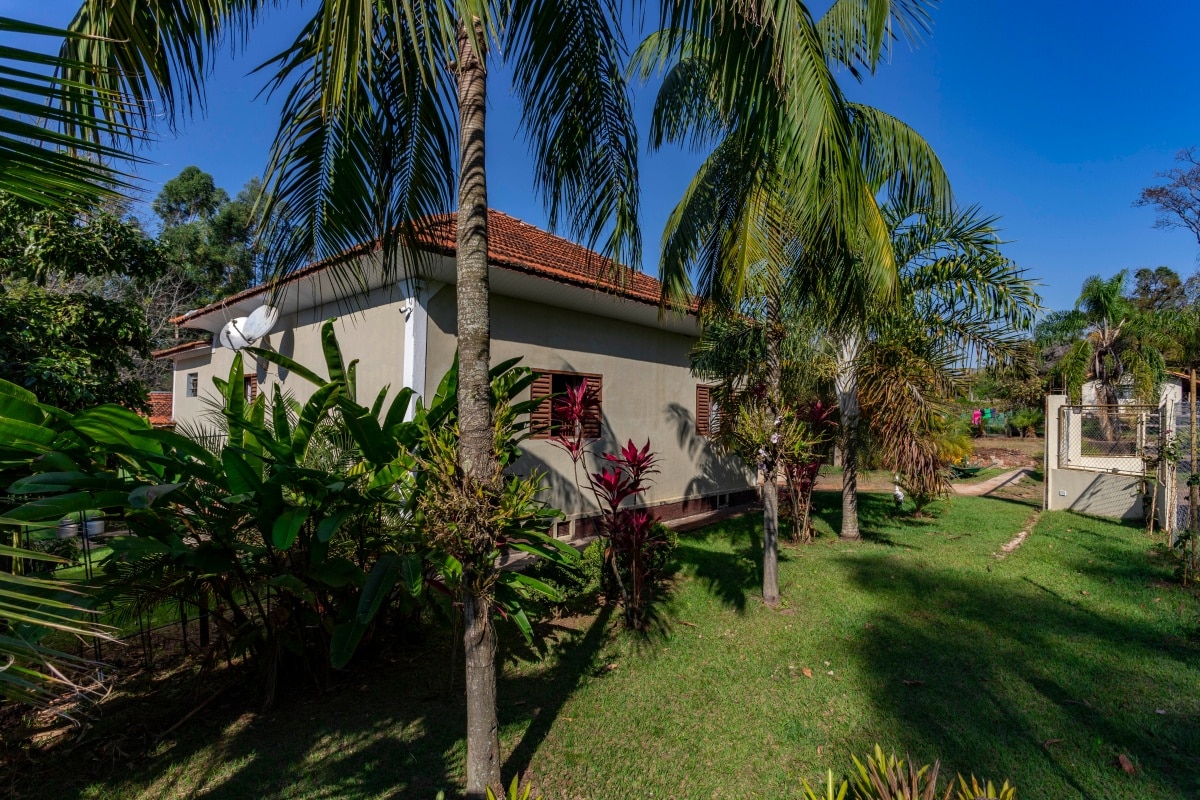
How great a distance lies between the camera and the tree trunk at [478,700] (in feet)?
8.69

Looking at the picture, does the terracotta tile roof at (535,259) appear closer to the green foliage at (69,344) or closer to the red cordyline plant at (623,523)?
the red cordyline plant at (623,523)

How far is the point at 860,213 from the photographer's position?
3.62 metres

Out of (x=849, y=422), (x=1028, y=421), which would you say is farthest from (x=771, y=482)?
(x=1028, y=421)

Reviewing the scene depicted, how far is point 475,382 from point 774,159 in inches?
124

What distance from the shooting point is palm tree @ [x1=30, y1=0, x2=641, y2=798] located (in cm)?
257

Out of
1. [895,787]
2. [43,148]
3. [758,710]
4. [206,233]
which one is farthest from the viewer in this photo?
[206,233]

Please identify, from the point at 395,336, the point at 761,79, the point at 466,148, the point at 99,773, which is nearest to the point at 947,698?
the point at 761,79

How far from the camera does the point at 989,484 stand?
1672 cm

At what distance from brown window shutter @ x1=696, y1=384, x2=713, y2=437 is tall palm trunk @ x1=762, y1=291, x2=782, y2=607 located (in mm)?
5880

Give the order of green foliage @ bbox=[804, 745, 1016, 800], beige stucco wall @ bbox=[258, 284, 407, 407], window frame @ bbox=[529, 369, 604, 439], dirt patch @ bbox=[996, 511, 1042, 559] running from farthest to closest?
window frame @ bbox=[529, 369, 604, 439]
dirt patch @ bbox=[996, 511, 1042, 559]
beige stucco wall @ bbox=[258, 284, 407, 407]
green foliage @ bbox=[804, 745, 1016, 800]

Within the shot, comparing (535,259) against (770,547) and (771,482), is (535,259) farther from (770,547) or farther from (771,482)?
(770,547)

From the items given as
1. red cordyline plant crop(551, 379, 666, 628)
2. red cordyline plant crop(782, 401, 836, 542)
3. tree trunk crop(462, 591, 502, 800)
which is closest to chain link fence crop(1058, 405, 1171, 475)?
red cordyline plant crop(782, 401, 836, 542)

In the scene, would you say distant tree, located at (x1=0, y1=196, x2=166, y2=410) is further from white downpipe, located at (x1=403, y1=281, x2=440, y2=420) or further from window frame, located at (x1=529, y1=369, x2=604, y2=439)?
window frame, located at (x1=529, y1=369, x2=604, y2=439)

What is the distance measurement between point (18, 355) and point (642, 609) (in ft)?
24.6
